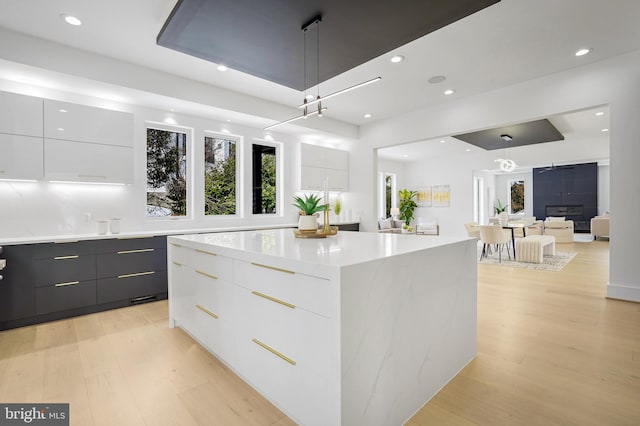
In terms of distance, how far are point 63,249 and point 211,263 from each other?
2159 millimetres

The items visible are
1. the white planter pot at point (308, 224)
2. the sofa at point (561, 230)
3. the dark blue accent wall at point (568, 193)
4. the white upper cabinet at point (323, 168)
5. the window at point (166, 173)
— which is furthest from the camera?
the dark blue accent wall at point (568, 193)

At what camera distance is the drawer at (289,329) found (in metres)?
1.28

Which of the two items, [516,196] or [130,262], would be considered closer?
[130,262]

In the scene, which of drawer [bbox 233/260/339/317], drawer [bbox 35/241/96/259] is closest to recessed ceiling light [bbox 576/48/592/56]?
drawer [bbox 233/260/339/317]

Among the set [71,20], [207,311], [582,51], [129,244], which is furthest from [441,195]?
[71,20]

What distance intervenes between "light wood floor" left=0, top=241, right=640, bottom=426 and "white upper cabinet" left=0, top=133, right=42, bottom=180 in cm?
154

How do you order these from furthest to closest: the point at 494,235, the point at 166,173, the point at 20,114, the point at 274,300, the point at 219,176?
the point at 494,235 → the point at 219,176 → the point at 166,173 → the point at 20,114 → the point at 274,300

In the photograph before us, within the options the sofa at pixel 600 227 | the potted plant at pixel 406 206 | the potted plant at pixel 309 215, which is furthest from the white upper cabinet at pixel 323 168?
the sofa at pixel 600 227

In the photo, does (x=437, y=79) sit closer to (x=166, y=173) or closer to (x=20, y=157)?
(x=166, y=173)

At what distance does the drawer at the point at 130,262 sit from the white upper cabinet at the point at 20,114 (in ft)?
4.79

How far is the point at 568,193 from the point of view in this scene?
11203 mm

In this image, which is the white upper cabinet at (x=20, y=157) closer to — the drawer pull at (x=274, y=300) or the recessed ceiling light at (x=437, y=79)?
the drawer pull at (x=274, y=300)

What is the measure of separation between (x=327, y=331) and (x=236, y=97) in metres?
4.02

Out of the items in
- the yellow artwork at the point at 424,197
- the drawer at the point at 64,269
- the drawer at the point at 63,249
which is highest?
the yellow artwork at the point at 424,197
